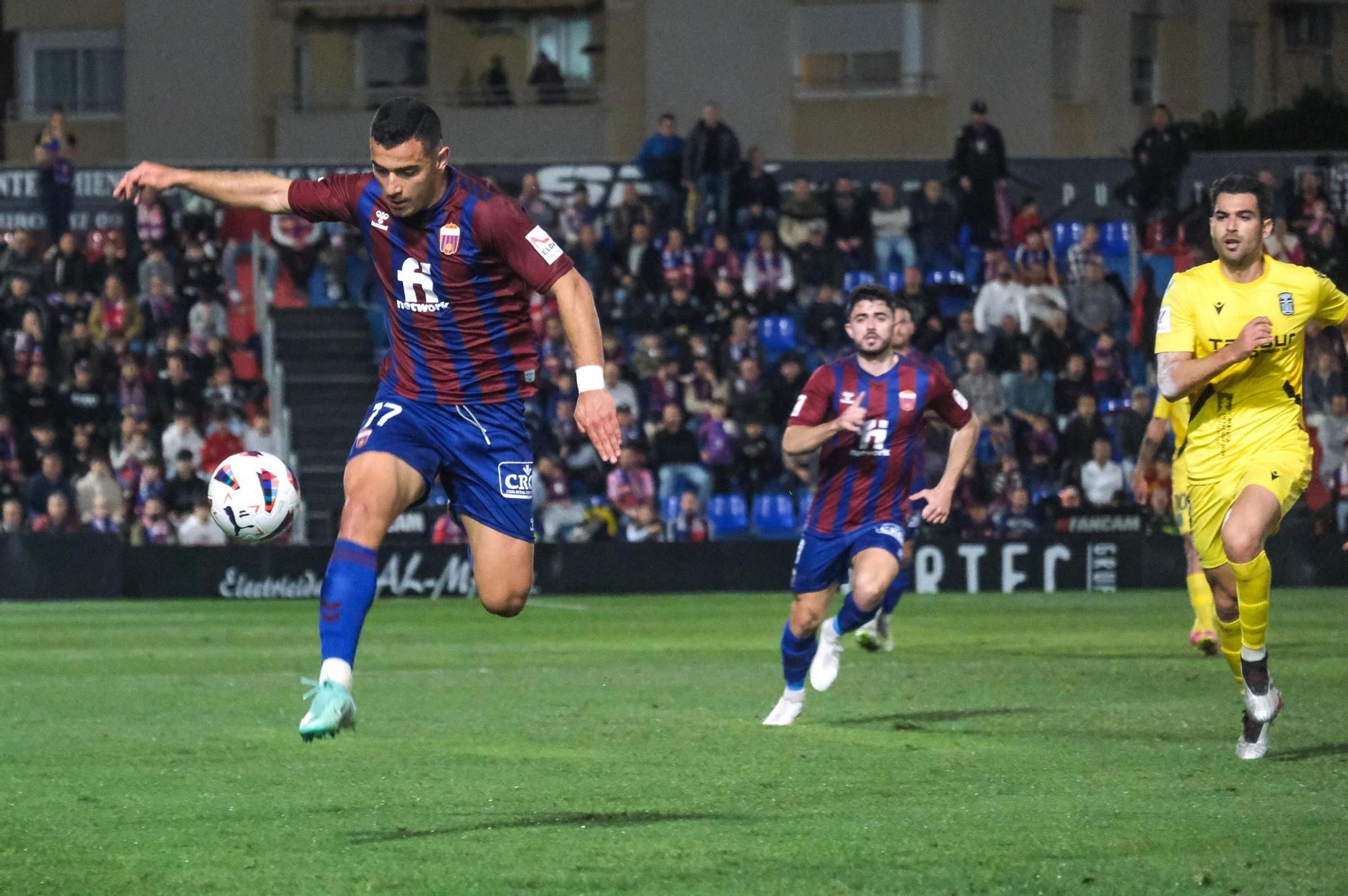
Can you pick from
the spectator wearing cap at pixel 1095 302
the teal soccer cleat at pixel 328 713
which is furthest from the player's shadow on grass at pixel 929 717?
the spectator wearing cap at pixel 1095 302

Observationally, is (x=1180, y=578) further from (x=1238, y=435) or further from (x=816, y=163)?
(x=1238, y=435)

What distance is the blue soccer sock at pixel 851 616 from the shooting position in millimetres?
11086

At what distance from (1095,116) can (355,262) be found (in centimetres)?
1591

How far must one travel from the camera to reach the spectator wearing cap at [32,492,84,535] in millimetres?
22672

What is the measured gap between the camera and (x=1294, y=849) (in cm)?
657

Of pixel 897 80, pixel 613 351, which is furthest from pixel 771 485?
pixel 897 80

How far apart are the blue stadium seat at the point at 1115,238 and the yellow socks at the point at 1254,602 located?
62.1 ft

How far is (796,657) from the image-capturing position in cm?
1049

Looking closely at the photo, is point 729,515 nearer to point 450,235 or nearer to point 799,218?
point 799,218

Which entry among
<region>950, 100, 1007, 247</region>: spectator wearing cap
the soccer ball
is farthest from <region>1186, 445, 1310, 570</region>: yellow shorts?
<region>950, 100, 1007, 247</region>: spectator wearing cap

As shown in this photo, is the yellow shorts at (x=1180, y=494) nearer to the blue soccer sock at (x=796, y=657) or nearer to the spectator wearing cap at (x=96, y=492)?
the blue soccer sock at (x=796, y=657)

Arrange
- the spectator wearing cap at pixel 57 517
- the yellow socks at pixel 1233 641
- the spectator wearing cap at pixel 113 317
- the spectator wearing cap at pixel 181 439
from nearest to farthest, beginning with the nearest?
the yellow socks at pixel 1233 641 → the spectator wearing cap at pixel 57 517 → the spectator wearing cap at pixel 181 439 → the spectator wearing cap at pixel 113 317

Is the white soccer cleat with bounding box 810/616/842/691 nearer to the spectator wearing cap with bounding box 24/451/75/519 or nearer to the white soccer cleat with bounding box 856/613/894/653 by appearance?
the white soccer cleat with bounding box 856/613/894/653

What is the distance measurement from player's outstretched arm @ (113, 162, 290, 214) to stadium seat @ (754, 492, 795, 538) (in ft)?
52.8
